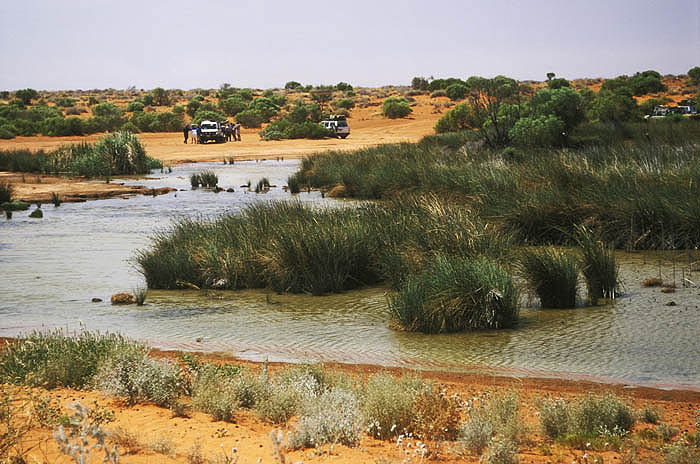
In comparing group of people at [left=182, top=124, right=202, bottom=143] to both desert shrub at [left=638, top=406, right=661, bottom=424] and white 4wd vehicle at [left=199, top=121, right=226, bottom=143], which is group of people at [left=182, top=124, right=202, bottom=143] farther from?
desert shrub at [left=638, top=406, right=661, bottom=424]

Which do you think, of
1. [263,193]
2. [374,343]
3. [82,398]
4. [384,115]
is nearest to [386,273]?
[374,343]

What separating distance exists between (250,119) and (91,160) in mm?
34860

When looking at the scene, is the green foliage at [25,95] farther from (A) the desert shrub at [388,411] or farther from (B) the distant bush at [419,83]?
(A) the desert shrub at [388,411]

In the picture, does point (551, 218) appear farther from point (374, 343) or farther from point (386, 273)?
point (374, 343)

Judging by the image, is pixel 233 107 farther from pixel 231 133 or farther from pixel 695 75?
A: pixel 695 75

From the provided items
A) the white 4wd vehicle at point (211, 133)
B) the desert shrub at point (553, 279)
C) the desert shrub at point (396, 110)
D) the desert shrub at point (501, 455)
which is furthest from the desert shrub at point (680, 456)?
the desert shrub at point (396, 110)

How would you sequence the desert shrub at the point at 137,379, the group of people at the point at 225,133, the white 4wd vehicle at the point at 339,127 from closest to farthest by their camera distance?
the desert shrub at the point at 137,379 → the white 4wd vehicle at the point at 339,127 → the group of people at the point at 225,133

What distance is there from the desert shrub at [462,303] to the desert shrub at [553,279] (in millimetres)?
1147

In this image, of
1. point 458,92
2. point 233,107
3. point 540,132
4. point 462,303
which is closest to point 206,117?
point 233,107

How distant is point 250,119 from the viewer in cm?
7256

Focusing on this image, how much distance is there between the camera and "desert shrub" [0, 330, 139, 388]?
25.5 feet

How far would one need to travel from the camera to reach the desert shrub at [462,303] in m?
10.6

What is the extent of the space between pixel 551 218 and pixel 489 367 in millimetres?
8177

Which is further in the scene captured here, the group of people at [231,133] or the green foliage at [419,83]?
the green foliage at [419,83]
